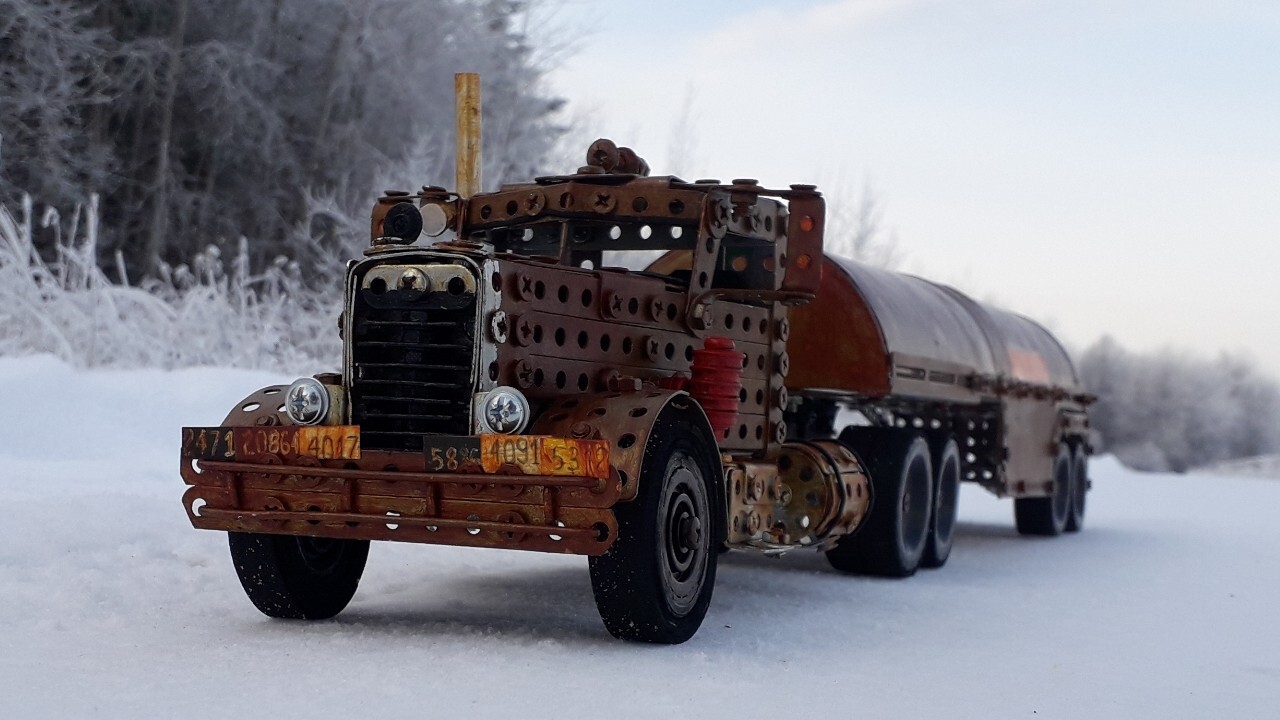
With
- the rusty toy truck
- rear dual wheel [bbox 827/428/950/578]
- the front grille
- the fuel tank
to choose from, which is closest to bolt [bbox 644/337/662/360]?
the rusty toy truck

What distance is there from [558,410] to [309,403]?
121cm

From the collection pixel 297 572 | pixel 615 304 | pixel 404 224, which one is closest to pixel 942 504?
pixel 615 304

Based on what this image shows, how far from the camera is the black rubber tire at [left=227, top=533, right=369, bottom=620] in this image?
307 inches

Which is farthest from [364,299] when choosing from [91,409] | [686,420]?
[91,409]

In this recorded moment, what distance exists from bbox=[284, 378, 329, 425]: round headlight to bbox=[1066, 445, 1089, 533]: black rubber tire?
41.6 feet

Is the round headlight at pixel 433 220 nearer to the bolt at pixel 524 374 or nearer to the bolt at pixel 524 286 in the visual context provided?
the bolt at pixel 524 286

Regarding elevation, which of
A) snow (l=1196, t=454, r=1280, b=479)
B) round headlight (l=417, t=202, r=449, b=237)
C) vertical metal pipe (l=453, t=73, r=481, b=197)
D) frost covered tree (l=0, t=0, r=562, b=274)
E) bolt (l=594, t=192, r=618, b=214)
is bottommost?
snow (l=1196, t=454, r=1280, b=479)

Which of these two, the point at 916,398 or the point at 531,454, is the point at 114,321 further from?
the point at 531,454

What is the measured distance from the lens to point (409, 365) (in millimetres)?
7285

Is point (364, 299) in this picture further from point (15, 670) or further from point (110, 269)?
point (110, 269)

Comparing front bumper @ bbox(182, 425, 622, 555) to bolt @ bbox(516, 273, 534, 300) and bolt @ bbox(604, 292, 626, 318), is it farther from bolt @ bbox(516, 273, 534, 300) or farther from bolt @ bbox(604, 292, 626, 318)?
bolt @ bbox(604, 292, 626, 318)

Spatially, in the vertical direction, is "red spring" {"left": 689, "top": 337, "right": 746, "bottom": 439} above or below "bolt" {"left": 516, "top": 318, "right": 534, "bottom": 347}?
below

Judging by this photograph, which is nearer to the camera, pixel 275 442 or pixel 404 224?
pixel 275 442

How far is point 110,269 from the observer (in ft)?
78.4
